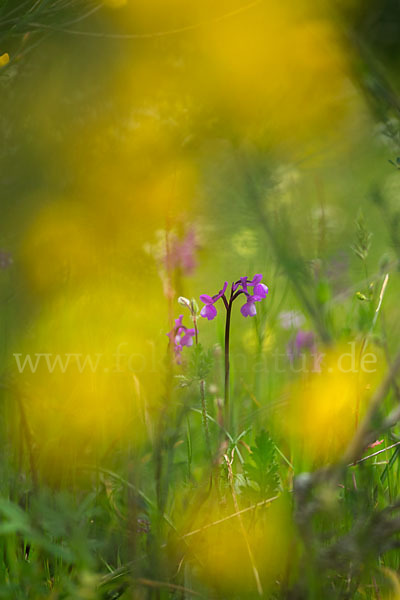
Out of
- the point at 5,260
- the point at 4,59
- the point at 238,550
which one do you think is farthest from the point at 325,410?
the point at 5,260

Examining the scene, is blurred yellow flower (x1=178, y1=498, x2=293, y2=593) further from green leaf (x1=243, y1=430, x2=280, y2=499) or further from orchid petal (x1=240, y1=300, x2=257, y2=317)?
orchid petal (x1=240, y1=300, x2=257, y2=317)

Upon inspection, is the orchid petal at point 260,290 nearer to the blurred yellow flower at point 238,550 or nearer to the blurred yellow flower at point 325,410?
the blurred yellow flower at point 325,410

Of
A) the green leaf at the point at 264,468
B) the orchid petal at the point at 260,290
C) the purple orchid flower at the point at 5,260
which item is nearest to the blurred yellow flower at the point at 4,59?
the orchid petal at the point at 260,290

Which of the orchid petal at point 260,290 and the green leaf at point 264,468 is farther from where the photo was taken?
the orchid petal at point 260,290

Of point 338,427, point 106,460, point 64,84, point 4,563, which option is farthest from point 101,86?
point 4,563

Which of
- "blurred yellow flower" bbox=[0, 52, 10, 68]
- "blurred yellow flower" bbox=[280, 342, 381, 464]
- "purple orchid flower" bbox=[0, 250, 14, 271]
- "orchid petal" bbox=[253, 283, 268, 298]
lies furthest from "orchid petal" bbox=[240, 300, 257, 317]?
"purple orchid flower" bbox=[0, 250, 14, 271]

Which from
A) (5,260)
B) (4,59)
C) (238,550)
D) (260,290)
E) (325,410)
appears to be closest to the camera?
(238,550)

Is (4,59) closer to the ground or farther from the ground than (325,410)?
farther from the ground

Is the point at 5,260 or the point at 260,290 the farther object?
the point at 5,260

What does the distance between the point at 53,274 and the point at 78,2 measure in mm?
1204

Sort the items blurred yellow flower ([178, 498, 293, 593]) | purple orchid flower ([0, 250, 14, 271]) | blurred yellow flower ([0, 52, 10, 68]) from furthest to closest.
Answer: purple orchid flower ([0, 250, 14, 271]) < blurred yellow flower ([0, 52, 10, 68]) < blurred yellow flower ([178, 498, 293, 593])

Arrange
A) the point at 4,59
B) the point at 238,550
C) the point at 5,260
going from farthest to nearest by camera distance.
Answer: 1. the point at 5,260
2. the point at 4,59
3. the point at 238,550

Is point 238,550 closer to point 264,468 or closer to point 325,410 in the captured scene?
point 264,468

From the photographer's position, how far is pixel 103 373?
1.56 meters
